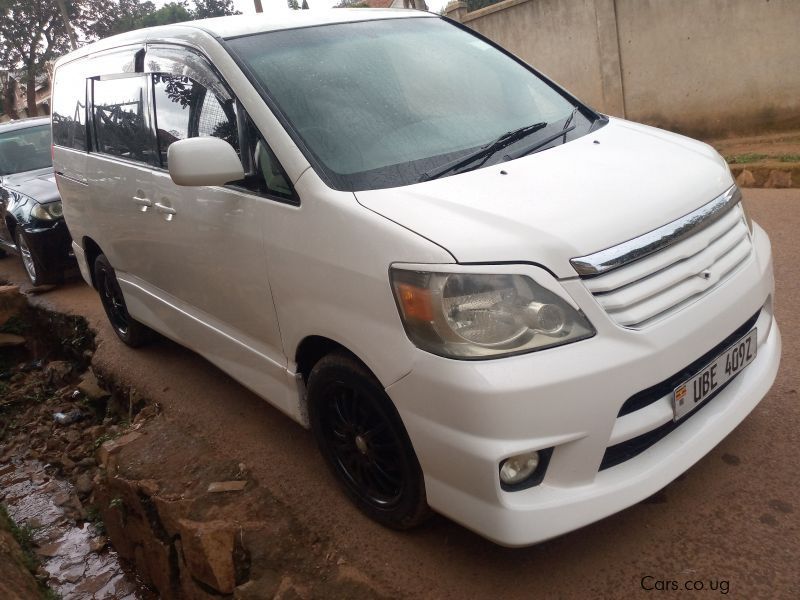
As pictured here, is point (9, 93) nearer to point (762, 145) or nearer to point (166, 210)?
point (762, 145)

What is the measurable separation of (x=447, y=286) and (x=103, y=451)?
94.1 inches

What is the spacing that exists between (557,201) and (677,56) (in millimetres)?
7986

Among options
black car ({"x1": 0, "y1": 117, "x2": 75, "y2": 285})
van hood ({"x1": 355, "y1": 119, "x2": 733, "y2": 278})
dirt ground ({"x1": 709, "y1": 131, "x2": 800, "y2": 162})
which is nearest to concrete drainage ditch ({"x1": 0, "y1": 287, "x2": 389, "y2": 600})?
van hood ({"x1": 355, "y1": 119, "x2": 733, "y2": 278})

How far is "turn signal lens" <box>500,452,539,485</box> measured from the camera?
2.13 metres

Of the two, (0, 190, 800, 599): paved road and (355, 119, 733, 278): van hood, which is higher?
(355, 119, 733, 278): van hood

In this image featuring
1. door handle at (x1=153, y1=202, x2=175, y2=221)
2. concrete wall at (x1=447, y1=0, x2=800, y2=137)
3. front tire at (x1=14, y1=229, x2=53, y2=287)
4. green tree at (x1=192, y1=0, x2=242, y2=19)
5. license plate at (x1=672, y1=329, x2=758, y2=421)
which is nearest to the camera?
license plate at (x1=672, y1=329, x2=758, y2=421)

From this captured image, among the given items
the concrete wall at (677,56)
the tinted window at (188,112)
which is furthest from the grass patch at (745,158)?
the tinted window at (188,112)

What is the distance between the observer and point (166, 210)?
3.46 meters

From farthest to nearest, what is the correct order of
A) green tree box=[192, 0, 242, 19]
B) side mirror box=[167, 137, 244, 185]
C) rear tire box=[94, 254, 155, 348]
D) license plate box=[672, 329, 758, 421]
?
green tree box=[192, 0, 242, 19], rear tire box=[94, 254, 155, 348], side mirror box=[167, 137, 244, 185], license plate box=[672, 329, 758, 421]

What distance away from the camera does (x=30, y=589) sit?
2.87 metres

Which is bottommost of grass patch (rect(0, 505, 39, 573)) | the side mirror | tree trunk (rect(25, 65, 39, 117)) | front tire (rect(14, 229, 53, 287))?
grass patch (rect(0, 505, 39, 573))

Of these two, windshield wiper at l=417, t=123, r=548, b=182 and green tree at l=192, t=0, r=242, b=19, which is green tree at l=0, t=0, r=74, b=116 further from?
windshield wiper at l=417, t=123, r=548, b=182

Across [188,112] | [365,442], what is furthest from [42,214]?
[365,442]

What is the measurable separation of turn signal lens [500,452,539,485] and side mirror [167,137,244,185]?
4.78ft
